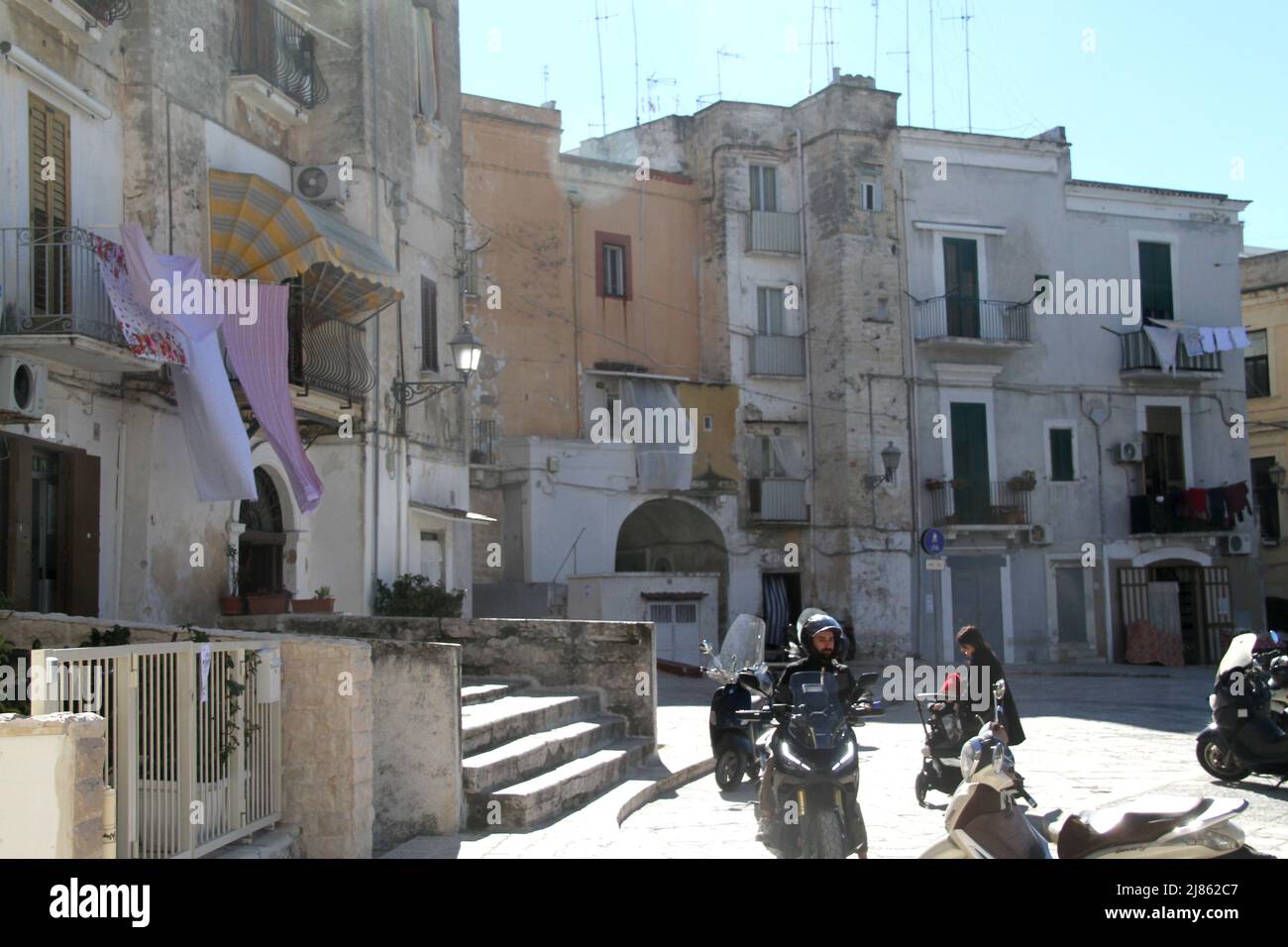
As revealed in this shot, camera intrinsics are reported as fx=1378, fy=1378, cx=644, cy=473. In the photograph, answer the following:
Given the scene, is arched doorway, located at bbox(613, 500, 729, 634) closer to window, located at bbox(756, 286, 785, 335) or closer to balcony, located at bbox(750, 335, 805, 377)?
balcony, located at bbox(750, 335, 805, 377)

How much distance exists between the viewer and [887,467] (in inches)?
1198

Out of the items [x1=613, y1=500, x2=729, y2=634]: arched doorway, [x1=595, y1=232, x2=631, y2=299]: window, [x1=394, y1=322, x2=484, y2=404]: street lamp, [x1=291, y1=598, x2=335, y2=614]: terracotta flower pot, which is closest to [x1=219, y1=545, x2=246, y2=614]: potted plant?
[x1=291, y1=598, x2=335, y2=614]: terracotta flower pot

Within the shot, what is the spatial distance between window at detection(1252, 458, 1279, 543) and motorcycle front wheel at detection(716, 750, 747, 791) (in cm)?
2960

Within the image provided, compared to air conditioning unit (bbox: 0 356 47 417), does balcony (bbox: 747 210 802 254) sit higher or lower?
higher

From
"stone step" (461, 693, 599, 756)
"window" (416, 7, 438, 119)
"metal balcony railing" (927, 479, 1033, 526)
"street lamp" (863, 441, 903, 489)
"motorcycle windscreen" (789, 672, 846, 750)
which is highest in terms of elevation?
"window" (416, 7, 438, 119)

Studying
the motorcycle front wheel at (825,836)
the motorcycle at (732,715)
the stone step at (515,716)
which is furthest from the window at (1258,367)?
the motorcycle front wheel at (825,836)

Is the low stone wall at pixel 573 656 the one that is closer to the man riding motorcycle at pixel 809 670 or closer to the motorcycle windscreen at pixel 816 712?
the man riding motorcycle at pixel 809 670

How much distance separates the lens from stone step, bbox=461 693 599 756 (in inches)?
415

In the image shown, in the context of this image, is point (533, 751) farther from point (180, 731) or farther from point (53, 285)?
point (53, 285)

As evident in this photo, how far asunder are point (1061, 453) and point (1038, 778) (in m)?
22.3

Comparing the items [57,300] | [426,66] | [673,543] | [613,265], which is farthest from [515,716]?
[613,265]

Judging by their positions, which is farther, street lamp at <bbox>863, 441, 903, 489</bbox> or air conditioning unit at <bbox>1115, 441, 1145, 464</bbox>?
air conditioning unit at <bbox>1115, 441, 1145, 464</bbox>

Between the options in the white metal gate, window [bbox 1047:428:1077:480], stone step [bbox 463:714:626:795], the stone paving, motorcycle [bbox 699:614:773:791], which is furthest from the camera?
window [bbox 1047:428:1077:480]
